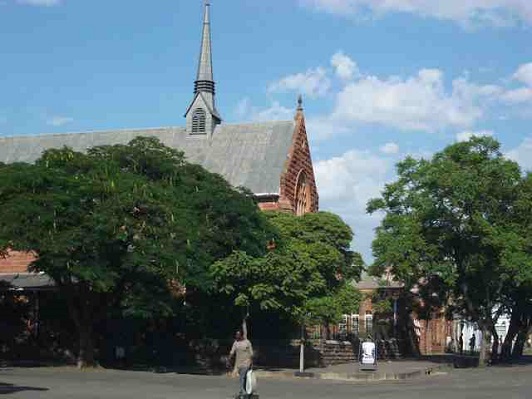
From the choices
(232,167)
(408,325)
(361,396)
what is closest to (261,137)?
(232,167)

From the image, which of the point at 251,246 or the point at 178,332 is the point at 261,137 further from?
the point at 251,246

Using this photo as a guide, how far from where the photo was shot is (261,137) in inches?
2109

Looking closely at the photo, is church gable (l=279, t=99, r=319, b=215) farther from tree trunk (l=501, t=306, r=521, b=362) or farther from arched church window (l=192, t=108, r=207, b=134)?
tree trunk (l=501, t=306, r=521, b=362)

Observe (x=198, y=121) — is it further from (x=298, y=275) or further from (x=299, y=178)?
(x=298, y=275)

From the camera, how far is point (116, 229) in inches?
1168

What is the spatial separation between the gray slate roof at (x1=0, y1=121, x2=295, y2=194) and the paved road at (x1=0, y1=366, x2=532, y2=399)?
21.8 m

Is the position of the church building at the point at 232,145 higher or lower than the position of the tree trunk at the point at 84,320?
higher

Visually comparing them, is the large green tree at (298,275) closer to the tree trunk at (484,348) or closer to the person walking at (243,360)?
the tree trunk at (484,348)

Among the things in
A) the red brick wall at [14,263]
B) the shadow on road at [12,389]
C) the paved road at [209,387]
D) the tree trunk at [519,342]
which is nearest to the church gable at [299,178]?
the tree trunk at [519,342]

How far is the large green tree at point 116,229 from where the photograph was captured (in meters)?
29.5

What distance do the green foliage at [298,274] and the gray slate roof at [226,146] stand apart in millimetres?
11826

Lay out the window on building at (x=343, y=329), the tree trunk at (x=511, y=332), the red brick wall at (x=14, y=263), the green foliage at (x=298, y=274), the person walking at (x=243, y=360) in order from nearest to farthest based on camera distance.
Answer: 1. the person walking at (x=243, y=360)
2. the green foliage at (x=298, y=274)
3. the window on building at (x=343, y=329)
4. the tree trunk at (x=511, y=332)
5. the red brick wall at (x=14, y=263)

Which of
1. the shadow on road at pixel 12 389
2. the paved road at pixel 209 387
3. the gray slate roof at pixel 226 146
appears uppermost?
the gray slate roof at pixel 226 146

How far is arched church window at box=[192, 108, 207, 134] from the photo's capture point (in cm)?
5538
